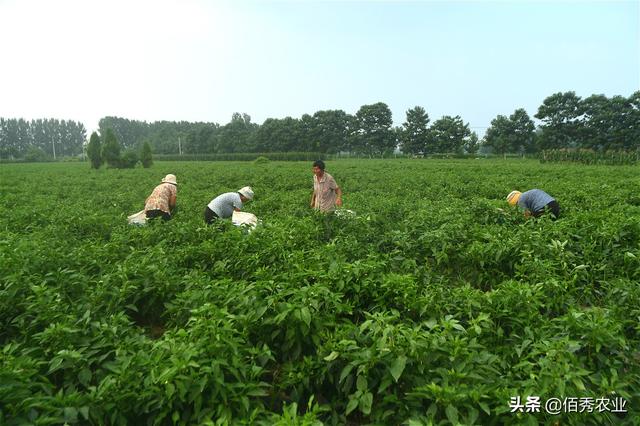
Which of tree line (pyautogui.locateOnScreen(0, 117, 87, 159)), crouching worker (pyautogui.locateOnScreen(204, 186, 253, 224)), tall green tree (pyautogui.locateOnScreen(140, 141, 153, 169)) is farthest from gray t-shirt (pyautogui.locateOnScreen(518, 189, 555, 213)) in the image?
tree line (pyautogui.locateOnScreen(0, 117, 87, 159))

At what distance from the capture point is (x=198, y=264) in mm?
4406

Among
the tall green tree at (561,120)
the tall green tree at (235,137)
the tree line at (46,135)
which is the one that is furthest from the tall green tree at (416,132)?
the tree line at (46,135)

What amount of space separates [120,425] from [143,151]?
43.2m

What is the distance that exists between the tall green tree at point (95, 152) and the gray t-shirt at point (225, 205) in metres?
38.3

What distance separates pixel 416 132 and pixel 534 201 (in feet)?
207

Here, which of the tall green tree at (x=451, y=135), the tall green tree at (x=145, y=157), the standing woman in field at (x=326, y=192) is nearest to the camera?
the standing woman in field at (x=326, y=192)

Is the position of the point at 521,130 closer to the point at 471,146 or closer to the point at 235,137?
the point at 471,146

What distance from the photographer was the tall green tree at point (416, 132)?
66.5m

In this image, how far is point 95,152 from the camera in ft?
127

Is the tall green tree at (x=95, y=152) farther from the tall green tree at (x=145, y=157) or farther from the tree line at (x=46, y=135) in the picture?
the tree line at (x=46, y=135)

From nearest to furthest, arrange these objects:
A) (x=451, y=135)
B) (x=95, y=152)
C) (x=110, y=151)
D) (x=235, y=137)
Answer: (x=95, y=152) → (x=110, y=151) → (x=451, y=135) → (x=235, y=137)

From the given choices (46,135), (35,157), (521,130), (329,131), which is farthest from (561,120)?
(46,135)

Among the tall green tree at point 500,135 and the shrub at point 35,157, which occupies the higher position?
the tall green tree at point 500,135

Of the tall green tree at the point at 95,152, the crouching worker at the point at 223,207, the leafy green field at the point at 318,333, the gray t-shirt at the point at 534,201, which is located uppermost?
the tall green tree at the point at 95,152
